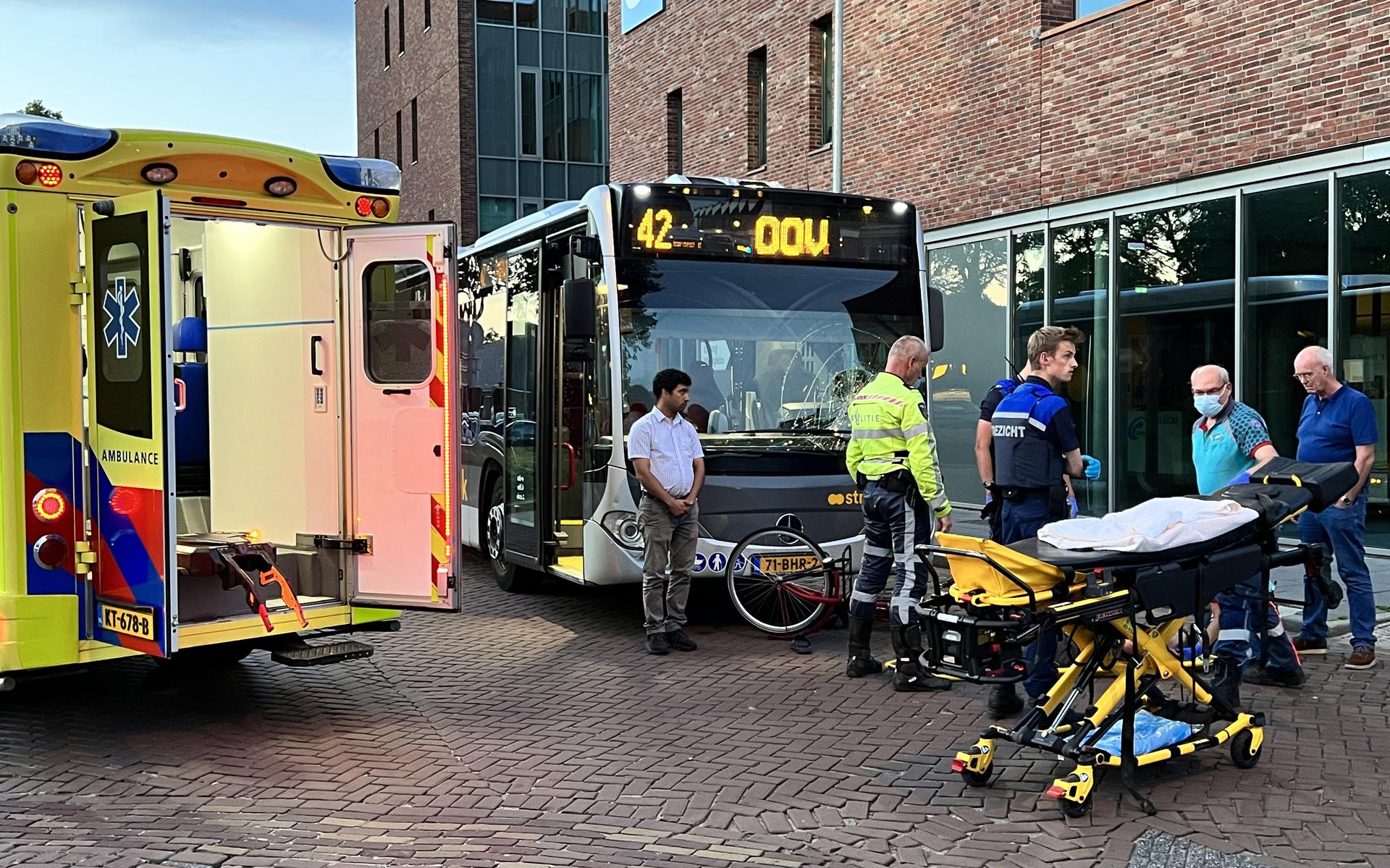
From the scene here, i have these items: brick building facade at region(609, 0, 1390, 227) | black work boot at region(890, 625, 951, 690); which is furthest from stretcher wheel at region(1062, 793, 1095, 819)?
brick building facade at region(609, 0, 1390, 227)

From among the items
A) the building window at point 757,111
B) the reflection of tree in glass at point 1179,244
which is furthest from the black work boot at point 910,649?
the building window at point 757,111

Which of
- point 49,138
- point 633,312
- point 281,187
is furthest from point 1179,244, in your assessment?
point 49,138

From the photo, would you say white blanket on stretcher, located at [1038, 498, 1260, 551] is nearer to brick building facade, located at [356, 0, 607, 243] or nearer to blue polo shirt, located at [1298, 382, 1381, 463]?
blue polo shirt, located at [1298, 382, 1381, 463]

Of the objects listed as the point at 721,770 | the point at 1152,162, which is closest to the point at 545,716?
the point at 721,770

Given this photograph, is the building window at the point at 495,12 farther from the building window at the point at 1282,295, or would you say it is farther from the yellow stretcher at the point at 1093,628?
the yellow stretcher at the point at 1093,628

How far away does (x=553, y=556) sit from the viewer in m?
10.5

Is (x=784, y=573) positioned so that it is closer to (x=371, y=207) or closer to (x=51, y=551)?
(x=371, y=207)

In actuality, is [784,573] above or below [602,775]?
above

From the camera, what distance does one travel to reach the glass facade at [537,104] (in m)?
35.9

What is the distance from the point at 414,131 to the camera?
40594 millimetres

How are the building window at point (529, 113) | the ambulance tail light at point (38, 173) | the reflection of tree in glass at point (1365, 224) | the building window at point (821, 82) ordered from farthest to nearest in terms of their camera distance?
1. the building window at point (529, 113)
2. the building window at point (821, 82)
3. the reflection of tree in glass at point (1365, 224)
4. the ambulance tail light at point (38, 173)

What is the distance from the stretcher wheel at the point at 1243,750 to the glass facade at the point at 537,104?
3119 cm

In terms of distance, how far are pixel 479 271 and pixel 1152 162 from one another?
→ 6614 millimetres

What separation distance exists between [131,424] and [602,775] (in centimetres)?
267
